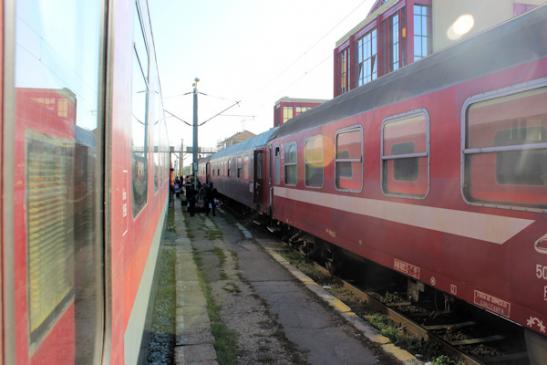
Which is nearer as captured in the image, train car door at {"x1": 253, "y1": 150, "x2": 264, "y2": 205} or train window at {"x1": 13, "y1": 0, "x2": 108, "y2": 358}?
train window at {"x1": 13, "y1": 0, "x2": 108, "y2": 358}

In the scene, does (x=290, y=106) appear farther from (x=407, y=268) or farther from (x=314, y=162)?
(x=407, y=268)

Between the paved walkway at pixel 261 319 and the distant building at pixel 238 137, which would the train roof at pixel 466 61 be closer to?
the paved walkway at pixel 261 319

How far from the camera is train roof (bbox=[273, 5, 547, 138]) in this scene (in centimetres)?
335

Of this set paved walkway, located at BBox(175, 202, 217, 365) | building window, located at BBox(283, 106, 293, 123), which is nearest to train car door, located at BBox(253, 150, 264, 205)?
paved walkway, located at BBox(175, 202, 217, 365)

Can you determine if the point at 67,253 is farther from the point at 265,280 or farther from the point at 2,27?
the point at 265,280

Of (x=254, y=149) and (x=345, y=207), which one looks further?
(x=254, y=149)

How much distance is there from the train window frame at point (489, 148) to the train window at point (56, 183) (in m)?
2.89

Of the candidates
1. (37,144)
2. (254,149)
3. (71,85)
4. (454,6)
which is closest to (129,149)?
(71,85)

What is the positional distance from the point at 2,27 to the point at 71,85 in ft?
1.36

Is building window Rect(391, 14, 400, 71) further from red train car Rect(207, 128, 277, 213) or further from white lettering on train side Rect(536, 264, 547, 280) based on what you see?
white lettering on train side Rect(536, 264, 547, 280)

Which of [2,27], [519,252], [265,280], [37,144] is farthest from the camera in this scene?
[265,280]

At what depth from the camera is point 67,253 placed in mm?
1199

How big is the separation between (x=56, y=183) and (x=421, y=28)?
33.6 m

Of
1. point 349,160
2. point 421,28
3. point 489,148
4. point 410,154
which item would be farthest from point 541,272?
point 421,28
